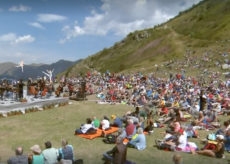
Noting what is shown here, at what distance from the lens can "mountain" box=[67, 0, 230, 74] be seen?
4577cm

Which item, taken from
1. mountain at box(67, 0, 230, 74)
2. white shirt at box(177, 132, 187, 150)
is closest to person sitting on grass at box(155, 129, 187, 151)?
white shirt at box(177, 132, 187, 150)

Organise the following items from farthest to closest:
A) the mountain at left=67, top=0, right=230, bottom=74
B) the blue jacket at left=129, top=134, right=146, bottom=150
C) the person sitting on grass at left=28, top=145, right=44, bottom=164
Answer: the mountain at left=67, top=0, right=230, bottom=74
the blue jacket at left=129, top=134, right=146, bottom=150
the person sitting on grass at left=28, top=145, right=44, bottom=164

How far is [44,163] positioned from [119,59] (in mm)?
62136

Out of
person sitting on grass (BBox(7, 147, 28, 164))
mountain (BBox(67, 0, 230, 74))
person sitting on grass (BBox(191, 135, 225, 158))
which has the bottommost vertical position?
person sitting on grass (BBox(191, 135, 225, 158))

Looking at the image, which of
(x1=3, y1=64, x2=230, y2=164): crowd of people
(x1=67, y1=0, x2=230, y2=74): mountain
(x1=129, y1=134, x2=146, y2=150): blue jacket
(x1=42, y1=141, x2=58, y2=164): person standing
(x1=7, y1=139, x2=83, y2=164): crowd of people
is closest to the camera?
(x1=7, y1=139, x2=83, y2=164): crowd of people

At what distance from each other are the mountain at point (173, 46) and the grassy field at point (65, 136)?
26.5 meters

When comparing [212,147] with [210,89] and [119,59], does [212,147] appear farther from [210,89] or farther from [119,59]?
[119,59]

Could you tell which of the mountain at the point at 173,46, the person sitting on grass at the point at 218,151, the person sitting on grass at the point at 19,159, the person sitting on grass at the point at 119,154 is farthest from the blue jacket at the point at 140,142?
the mountain at the point at 173,46

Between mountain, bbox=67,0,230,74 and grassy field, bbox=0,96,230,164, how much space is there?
26.5 m

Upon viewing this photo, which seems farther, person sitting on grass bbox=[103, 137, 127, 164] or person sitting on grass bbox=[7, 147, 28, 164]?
person sitting on grass bbox=[103, 137, 127, 164]

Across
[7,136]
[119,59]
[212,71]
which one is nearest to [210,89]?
[212,71]

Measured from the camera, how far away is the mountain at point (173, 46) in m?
45.8

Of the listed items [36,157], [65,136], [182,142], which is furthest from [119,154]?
[65,136]

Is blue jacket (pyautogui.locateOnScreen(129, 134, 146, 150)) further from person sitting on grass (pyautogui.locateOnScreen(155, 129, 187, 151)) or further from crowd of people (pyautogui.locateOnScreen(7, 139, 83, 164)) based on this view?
crowd of people (pyautogui.locateOnScreen(7, 139, 83, 164))
